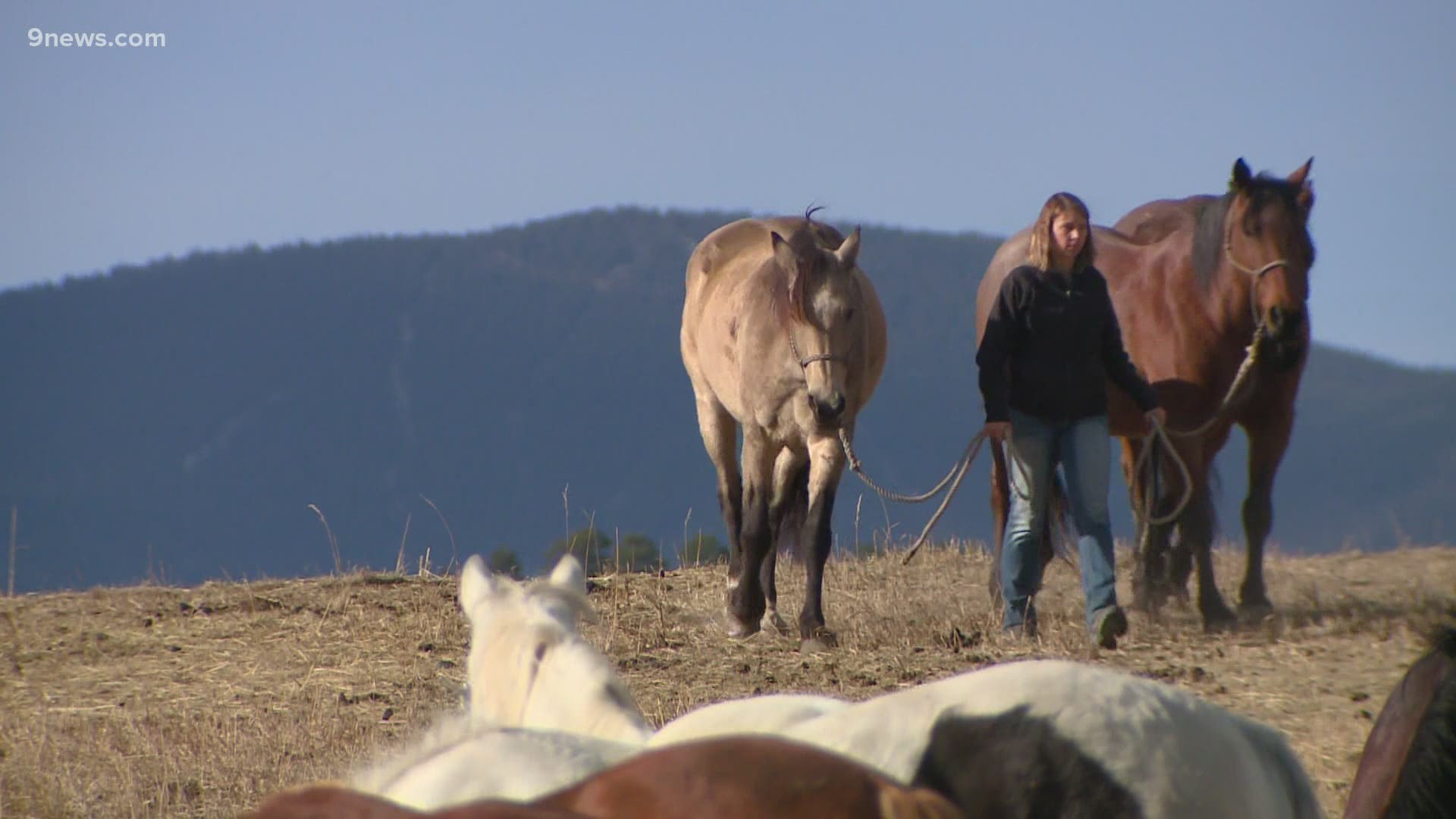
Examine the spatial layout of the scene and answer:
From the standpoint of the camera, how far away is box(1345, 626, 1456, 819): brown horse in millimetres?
2840

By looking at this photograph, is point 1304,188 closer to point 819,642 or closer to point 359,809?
point 819,642

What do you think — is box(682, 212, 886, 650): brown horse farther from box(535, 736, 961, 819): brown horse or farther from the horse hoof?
box(535, 736, 961, 819): brown horse

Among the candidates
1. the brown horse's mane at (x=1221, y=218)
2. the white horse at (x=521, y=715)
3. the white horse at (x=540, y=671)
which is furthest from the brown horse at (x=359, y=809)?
the brown horse's mane at (x=1221, y=218)

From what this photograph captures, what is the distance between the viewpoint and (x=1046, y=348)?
6.73 m

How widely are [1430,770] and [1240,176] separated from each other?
17.0 ft

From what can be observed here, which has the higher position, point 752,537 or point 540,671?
point 540,671

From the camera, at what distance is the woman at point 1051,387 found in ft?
22.0

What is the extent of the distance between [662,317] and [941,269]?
97.1 feet

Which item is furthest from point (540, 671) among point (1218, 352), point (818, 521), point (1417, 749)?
point (1218, 352)

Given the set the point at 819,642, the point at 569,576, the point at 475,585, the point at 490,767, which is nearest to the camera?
the point at 490,767

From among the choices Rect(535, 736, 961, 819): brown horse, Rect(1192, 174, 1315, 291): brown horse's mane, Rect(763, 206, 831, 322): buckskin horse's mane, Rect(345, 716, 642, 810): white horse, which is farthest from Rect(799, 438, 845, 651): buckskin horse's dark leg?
Rect(535, 736, 961, 819): brown horse

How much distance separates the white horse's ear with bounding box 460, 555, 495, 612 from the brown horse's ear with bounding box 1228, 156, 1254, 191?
541 centimetres

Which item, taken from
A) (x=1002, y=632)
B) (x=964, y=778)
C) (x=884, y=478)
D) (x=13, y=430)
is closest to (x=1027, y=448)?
(x=1002, y=632)

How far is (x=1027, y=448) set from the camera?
6.81 m
